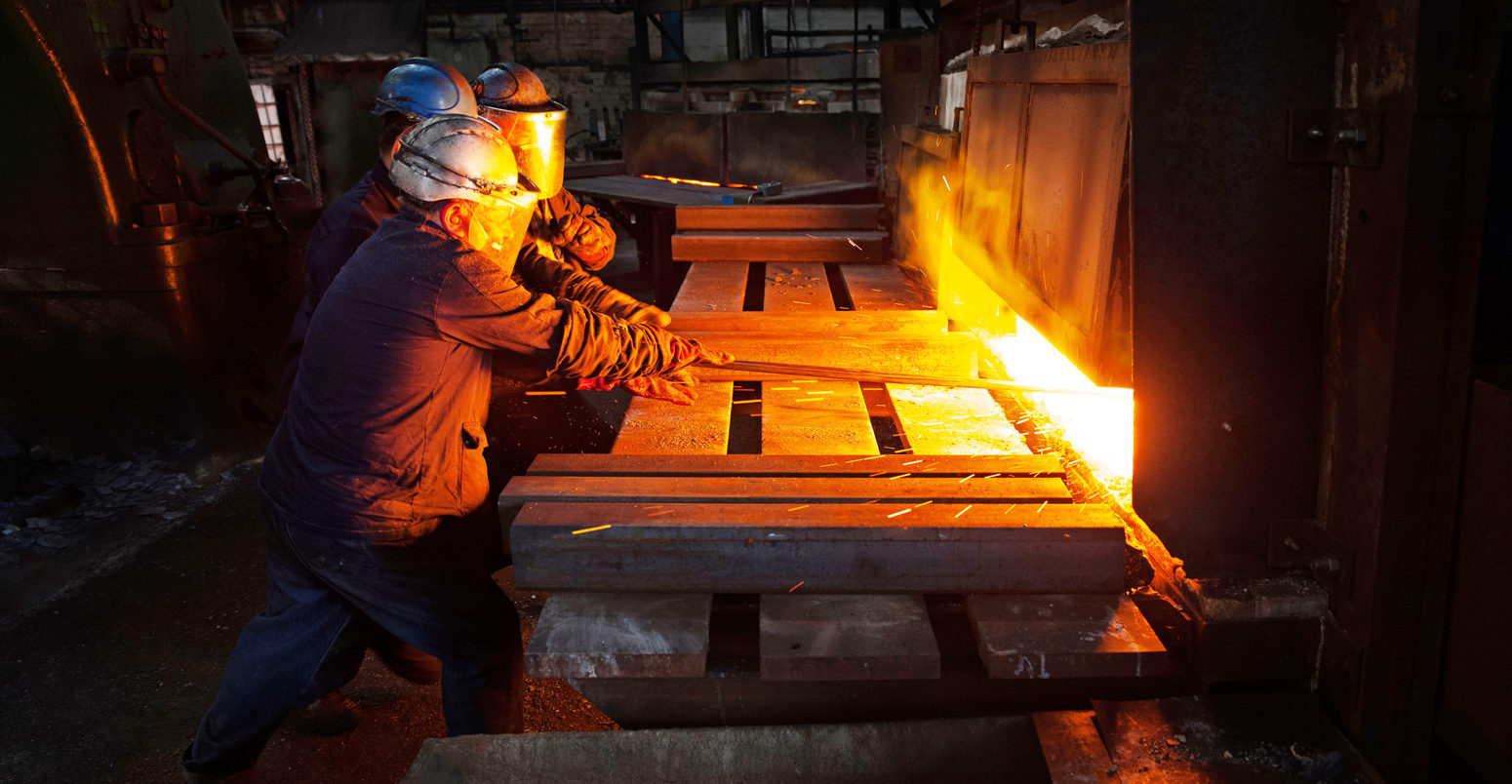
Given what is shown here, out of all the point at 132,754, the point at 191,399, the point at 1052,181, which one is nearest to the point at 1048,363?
the point at 1052,181

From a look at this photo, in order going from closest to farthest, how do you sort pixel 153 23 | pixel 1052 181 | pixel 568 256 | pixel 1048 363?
pixel 1052 181 < pixel 1048 363 < pixel 568 256 < pixel 153 23

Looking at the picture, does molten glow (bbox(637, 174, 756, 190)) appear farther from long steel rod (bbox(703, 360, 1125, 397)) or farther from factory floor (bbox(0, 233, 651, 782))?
long steel rod (bbox(703, 360, 1125, 397))

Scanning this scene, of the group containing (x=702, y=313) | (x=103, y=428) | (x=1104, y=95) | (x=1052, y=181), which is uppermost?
(x=1104, y=95)

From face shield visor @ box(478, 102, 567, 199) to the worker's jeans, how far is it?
102 cm

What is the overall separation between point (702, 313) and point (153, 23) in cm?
390

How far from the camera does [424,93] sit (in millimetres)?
3354

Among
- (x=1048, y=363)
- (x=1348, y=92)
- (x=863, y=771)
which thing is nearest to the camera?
(x=1348, y=92)

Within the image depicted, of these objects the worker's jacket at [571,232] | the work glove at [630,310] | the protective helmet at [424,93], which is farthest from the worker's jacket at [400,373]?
the worker's jacket at [571,232]

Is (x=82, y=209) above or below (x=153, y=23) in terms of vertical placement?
below

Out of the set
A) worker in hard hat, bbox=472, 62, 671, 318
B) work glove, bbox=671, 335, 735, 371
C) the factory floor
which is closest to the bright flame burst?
work glove, bbox=671, 335, 735, 371

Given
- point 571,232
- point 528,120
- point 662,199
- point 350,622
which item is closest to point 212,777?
point 350,622

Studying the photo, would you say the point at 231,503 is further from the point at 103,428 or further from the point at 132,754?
the point at 132,754

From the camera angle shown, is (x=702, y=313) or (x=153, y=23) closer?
(x=702, y=313)

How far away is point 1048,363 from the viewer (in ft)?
11.7
